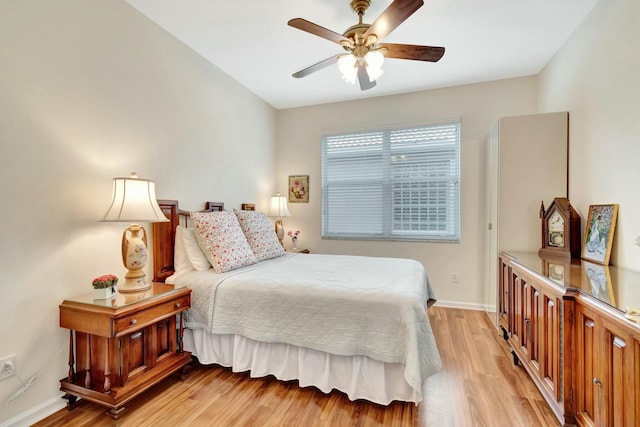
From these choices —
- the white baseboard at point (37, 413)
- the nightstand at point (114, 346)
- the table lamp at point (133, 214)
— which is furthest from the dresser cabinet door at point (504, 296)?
the white baseboard at point (37, 413)

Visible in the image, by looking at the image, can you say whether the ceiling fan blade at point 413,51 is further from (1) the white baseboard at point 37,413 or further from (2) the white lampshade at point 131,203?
(1) the white baseboard at point 37,413

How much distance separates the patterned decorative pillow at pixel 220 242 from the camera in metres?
2.36

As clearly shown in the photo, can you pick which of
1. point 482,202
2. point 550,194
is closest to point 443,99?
point 482,202

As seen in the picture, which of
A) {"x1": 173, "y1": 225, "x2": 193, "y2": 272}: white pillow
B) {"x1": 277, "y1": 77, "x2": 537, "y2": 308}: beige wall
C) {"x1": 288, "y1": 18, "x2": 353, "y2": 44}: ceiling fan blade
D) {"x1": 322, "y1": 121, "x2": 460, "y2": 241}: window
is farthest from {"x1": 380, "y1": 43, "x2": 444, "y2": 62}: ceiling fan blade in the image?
{"x1": 173, "y1": 225, "x2": 193, "y2": 272}: white pillow

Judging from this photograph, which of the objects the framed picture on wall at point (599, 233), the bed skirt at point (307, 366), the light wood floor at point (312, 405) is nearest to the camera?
the light wood floor at point (312, 405)

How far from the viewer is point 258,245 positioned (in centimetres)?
289

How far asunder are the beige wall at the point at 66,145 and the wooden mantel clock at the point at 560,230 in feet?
10.6

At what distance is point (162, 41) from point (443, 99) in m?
3.13

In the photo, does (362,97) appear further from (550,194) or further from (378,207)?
(550,194)

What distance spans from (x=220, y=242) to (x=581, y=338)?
2373 mm

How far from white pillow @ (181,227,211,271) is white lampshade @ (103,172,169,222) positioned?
57cm

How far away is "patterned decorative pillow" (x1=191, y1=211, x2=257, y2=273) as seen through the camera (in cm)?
236

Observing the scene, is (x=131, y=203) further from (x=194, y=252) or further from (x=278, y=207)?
(x=278, y=207)

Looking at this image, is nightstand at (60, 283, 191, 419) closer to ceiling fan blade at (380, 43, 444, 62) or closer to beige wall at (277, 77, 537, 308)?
ceiling fan blade at (380, 43, 444, 62)
